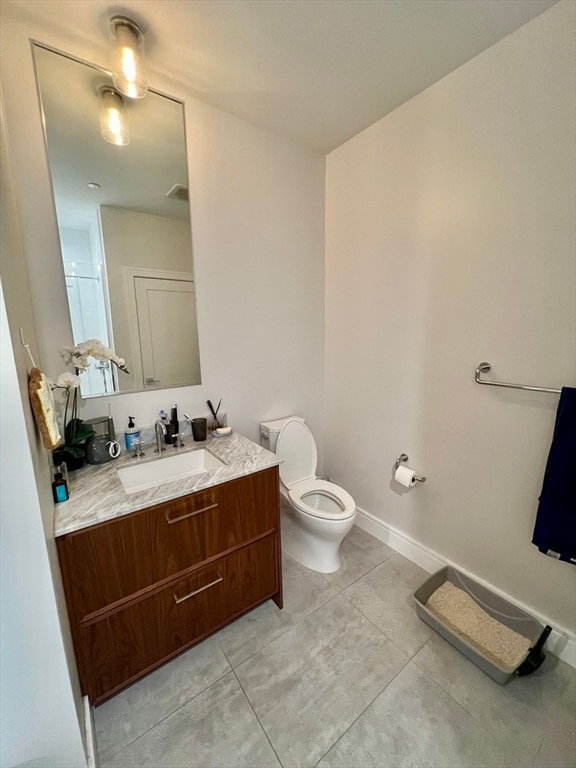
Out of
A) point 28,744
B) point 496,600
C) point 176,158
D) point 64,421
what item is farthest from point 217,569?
point 176,158

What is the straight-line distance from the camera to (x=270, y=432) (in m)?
1.96

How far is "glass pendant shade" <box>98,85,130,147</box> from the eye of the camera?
4.53ft

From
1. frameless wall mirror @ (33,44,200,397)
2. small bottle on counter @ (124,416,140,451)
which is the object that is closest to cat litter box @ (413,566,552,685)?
small bottle on counter @ (124,416,140,451)

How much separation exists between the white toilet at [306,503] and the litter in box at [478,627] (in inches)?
22.7

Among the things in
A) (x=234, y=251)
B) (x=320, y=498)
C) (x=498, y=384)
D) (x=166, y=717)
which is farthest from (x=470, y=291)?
(x=166, y=717)

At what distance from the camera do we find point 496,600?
59.3 inches

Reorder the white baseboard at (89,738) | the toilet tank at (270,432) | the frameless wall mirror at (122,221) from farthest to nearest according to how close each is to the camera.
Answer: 1. the toilet tank at (270,432)
2. the frameless wall mirror at (122,221)
3. the white baseboard at (89,738)

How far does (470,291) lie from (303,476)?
1465 mm

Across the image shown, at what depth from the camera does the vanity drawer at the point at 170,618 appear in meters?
1.10

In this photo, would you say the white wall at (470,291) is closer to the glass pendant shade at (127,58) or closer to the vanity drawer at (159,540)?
the vanity drawer at (159,540)

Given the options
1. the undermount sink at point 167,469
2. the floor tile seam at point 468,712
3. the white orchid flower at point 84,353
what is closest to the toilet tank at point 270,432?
the undermount sink at point 167,469

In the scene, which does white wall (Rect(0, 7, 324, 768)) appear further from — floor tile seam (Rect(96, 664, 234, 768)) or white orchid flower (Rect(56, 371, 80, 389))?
floor tile seam (Rect(96, 664, 234, 768))

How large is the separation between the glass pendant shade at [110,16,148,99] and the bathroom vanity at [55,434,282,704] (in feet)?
5.31

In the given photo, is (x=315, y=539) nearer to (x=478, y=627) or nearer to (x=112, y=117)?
(x=478, y=627)
